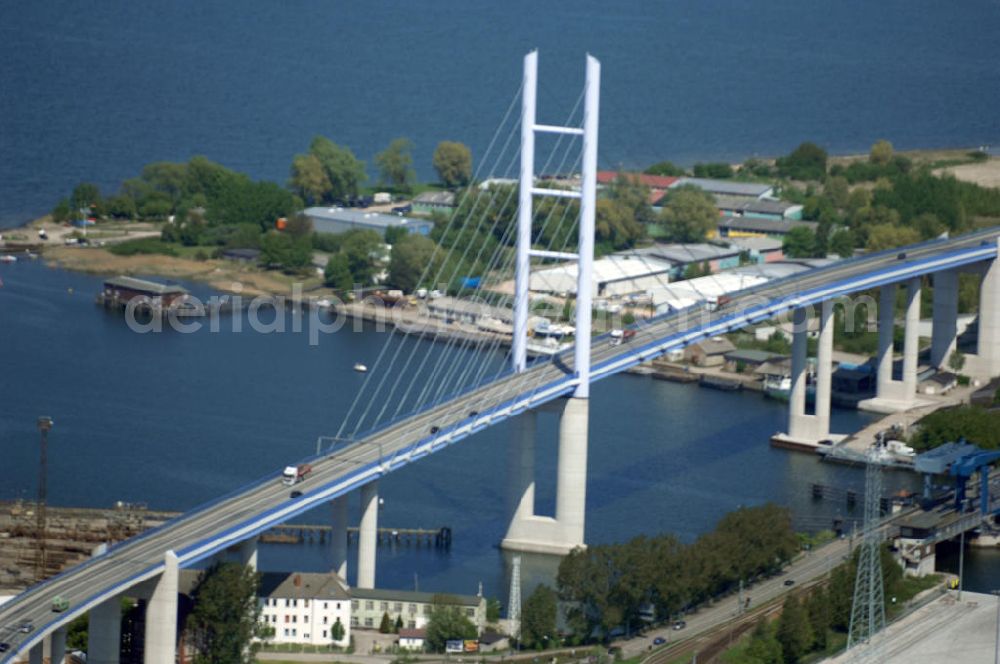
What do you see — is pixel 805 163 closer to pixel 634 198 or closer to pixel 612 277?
pixel 634 198

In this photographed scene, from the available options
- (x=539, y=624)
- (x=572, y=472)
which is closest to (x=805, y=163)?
(x=572, y=472)

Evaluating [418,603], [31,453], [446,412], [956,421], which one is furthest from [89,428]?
[956,421]

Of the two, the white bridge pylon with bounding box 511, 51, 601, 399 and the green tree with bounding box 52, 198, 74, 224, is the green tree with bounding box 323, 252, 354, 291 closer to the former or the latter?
the green tree with bounding box 52, 198, 74, 224

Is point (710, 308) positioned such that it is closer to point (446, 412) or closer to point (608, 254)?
point (446, 412)

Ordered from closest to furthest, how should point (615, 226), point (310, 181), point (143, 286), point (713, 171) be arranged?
point (143, 286), point (615, 226), point (310, 181), point (713, 171)

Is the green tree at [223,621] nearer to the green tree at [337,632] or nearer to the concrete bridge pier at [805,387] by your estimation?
the green tree at [337,632]
